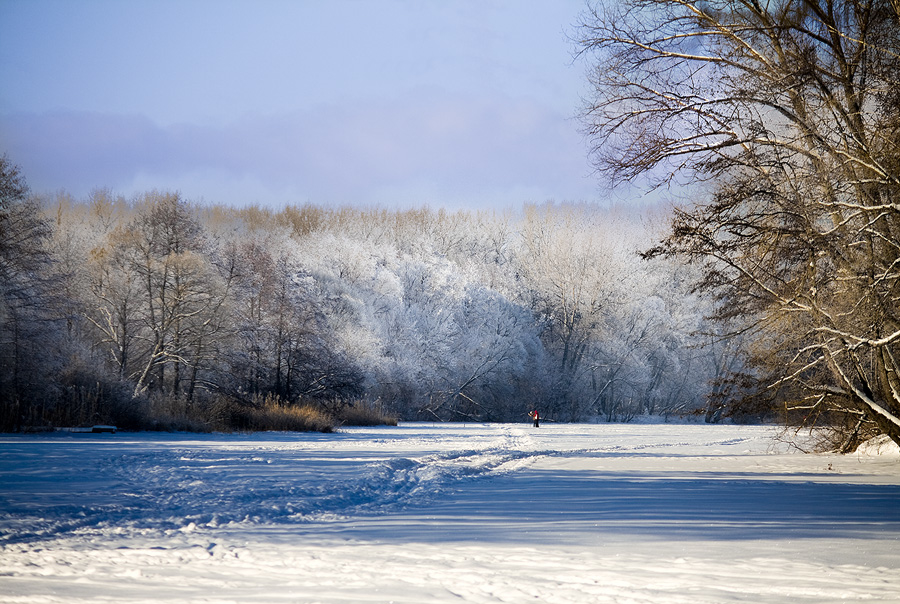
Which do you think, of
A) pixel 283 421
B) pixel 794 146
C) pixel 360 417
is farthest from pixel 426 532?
pixel 360 417

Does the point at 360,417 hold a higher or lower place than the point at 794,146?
lower

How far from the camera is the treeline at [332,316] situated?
26.3m

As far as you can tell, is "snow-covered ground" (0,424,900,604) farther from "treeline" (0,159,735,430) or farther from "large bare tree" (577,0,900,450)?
"treeline" (0,159,735,430)

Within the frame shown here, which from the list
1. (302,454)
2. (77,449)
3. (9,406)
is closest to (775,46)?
(302,454)

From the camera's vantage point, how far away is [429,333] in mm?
46875

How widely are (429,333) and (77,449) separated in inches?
1367

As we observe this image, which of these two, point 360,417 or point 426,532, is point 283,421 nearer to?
point 360,417

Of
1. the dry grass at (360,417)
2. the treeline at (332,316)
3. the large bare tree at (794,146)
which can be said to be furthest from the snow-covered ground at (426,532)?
the dry grass at (360,417)

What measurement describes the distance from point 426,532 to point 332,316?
1520 inches

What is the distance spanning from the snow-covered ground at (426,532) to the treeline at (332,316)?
1154 cm

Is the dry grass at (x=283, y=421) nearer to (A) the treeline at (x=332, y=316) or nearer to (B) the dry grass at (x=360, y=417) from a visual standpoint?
(A) the treeline at (x=332, y=316)

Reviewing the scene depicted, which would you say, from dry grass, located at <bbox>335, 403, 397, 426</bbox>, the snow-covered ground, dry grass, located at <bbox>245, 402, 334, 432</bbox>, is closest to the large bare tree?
the snow-covered ground

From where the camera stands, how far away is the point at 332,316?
4406cm

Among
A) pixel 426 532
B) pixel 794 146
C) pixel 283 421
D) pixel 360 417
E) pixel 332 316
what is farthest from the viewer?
pixel 332 316
